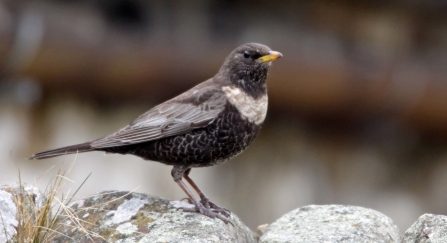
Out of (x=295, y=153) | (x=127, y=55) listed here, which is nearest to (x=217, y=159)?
(x=127, y=55)

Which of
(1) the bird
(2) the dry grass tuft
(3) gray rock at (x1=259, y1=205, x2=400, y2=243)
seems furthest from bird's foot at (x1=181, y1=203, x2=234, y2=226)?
(2) the dry grass tuft

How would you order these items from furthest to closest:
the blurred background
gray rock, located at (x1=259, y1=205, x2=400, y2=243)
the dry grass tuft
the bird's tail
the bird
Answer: the blurred background, the bird's tail, the bird, gray rock, located at (x1=259, y1=205, x2=400, y2=243), the dry grass tuft

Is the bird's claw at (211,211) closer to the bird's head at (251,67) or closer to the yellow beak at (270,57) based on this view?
the bird's head at (251,67)

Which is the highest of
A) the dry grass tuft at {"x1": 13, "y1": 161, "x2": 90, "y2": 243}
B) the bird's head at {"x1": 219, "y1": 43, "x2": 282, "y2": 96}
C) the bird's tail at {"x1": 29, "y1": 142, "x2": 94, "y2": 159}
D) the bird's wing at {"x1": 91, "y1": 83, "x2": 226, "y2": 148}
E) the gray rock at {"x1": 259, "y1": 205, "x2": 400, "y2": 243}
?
the bird's head at {"x1": 219, "y1": 43, "x2": 282, "y2": 96}

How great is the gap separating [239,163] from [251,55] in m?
4.20

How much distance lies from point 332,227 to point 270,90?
14.5ft

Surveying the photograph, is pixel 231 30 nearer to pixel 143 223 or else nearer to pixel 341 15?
pixel 341 15

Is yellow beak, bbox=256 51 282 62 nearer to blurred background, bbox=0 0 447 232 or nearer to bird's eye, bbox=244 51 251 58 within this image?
bird's eye, bbox=244 51 251 58

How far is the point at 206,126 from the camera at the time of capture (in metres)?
4.39

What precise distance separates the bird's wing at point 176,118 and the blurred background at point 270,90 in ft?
11.2

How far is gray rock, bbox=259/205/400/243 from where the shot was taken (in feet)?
12.9

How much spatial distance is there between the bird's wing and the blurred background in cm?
340

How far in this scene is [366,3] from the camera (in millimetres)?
8367

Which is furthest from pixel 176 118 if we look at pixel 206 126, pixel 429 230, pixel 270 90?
pixel 270 90
